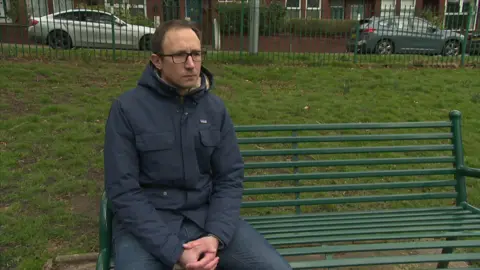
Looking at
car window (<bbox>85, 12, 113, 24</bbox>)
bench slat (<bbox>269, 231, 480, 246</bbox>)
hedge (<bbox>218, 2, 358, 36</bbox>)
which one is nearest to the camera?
bench slat (<bbox>269, 231, 480, 246</bbox>)

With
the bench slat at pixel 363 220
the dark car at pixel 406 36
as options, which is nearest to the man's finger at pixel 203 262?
the bench slat at pixel 363 220

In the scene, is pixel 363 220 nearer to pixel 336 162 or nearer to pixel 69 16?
pixel 336 162

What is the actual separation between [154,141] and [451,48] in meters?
11.9

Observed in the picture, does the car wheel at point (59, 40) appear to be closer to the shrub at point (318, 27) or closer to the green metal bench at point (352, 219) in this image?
the shrub at point (318, 27)

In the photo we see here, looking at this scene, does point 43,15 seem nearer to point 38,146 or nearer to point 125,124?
point 38,146

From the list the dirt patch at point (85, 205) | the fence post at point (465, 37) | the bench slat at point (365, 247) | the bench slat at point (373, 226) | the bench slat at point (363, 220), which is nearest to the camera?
the bench slat at point (365, 247)

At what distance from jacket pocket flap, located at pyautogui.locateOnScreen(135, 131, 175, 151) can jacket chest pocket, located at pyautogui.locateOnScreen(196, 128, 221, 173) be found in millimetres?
156

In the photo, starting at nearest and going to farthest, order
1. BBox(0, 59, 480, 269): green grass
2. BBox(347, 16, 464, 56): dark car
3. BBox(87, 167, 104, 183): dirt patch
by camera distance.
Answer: BBox(0, 59, 480, 269): green grass < BBox(87, 167, 104, 183): dirt patch < BBox(347, 16, 464, 56): dark car

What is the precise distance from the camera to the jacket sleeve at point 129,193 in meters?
2.09

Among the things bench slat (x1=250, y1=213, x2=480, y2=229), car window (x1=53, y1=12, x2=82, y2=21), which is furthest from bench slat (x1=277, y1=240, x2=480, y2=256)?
car window (x1=53, y1=12, x2=82, y2=21)

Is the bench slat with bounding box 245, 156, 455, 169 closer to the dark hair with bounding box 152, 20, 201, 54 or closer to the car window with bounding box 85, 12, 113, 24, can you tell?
the dark hair with bounding box 152, 20, 201, 54

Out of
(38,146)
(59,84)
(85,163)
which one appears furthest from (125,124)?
(59,84)

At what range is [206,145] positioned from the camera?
7.54 ft

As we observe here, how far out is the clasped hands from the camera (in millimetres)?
2078
